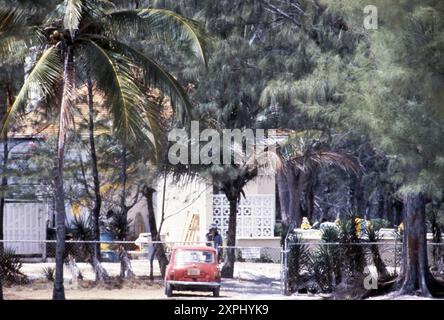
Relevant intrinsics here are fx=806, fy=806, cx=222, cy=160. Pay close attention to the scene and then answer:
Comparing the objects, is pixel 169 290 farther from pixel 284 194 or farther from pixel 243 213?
pixel 284 194

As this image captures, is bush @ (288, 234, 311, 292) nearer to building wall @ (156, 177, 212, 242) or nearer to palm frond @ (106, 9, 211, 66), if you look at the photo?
building wall @ (156, 177, 212, 242)

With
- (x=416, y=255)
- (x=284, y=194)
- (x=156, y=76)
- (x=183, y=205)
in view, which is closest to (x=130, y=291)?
(x=156, y=76)

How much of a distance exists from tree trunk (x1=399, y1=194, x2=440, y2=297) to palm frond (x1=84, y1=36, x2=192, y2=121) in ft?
20.6

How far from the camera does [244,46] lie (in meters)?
21.8

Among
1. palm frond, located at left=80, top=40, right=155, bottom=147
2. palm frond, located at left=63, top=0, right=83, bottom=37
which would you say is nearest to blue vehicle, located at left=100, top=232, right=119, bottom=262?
palm frond, located at left=80, top=40, right=155, bottom=147

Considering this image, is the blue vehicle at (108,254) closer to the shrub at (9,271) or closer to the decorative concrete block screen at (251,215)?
the decorative concrete block screen at (251,215)

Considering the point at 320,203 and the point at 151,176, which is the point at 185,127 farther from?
the point at 320,203

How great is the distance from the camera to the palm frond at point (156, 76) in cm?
1753

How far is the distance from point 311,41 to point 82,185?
8.25m

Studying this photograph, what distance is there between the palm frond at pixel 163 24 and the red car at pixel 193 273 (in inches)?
189

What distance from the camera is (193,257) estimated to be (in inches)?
751

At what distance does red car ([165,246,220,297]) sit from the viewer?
18.8 m

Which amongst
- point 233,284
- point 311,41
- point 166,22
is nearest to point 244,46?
point 311,41

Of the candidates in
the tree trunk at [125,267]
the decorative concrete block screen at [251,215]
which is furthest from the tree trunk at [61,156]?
the decorative concrete block screen at [251,215]
